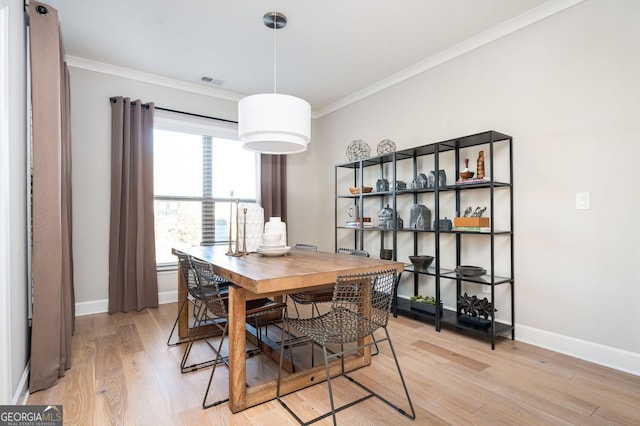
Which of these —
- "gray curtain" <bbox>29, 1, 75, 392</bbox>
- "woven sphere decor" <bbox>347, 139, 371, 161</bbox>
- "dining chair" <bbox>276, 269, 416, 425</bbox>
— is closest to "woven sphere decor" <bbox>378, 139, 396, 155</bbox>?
"woven sphere decor" <bbox>347, 139, 371, 161</bbox>

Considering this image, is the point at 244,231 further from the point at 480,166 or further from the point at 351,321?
the point at 480,166

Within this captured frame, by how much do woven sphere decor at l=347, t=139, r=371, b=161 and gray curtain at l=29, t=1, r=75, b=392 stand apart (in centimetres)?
308

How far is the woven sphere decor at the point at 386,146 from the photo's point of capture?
4.00 m

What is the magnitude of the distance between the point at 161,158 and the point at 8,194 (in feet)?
8.55

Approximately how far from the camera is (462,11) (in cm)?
277

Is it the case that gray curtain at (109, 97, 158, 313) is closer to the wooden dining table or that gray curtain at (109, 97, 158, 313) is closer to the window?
the window

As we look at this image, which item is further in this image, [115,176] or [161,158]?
[161,158]

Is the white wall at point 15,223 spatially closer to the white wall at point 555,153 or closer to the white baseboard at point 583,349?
the white wall at point 555,153

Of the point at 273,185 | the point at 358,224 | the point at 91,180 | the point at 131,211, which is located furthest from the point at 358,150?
the point at 91,180

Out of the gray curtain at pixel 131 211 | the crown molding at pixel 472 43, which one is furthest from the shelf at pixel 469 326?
the gray curtain at pixel 131 211

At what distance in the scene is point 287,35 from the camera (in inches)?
124

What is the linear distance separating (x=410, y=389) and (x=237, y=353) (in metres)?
1.11

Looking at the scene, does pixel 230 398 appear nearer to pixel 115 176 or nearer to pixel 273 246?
pixel 273 246

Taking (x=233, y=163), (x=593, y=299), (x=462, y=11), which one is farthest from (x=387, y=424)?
(x=233, y=163)
